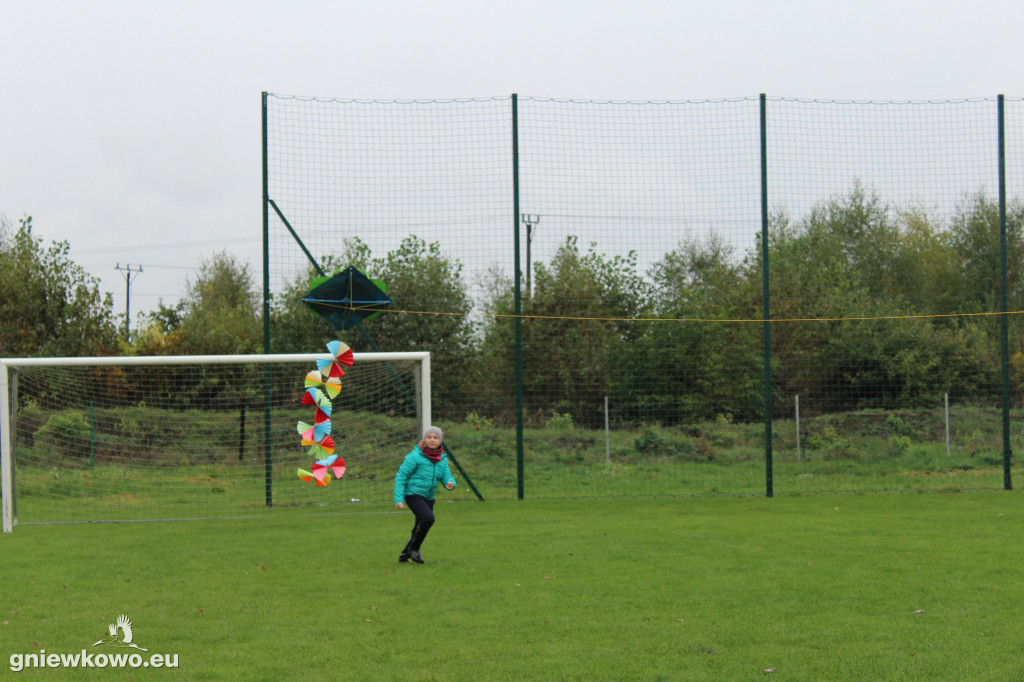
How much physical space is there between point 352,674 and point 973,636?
3.32 meters

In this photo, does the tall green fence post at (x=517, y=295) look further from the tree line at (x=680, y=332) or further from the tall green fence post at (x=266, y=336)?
the tall green fence post at (x=266, y=336)

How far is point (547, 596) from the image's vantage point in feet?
20.2

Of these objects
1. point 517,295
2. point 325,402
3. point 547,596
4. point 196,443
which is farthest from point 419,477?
point 196,443

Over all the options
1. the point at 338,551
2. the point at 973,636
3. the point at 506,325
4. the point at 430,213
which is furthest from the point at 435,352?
the point at 973,636

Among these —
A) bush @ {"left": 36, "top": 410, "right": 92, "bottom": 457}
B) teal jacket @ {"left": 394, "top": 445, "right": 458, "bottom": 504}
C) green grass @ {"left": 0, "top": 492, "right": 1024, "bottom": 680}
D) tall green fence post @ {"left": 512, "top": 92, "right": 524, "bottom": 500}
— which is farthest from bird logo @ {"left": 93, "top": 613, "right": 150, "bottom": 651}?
bush @ {"left": 36, "top": 410, "right": 92, "bottom": 457}

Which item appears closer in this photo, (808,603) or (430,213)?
(808,603)

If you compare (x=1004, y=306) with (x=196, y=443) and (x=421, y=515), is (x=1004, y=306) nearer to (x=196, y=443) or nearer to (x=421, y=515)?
(x=421, y=515)

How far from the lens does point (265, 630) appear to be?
5371 millimetres

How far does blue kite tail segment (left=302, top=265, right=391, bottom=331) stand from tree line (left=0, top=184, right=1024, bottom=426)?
32 cm

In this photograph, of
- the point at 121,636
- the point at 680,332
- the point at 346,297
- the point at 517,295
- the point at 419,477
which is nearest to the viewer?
the point at 121,636

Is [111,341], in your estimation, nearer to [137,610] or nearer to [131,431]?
[131,431]

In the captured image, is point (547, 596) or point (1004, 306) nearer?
point (547, 596)

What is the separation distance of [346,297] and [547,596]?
234 inches

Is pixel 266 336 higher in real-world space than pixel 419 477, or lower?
higher
